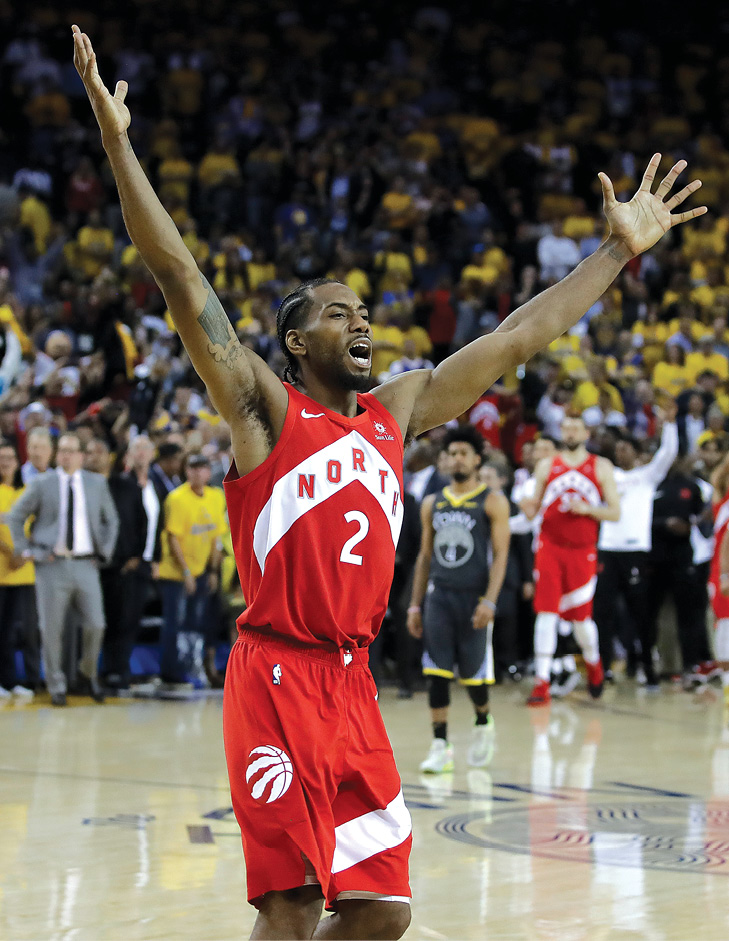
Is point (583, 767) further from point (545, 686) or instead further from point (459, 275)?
point (459, 275)

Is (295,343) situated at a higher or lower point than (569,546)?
higher

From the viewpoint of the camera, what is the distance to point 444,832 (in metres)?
6.76

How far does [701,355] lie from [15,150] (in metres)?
9.81

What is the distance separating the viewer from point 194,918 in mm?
5215

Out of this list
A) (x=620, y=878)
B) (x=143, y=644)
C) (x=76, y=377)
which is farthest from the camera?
(x=76, y=377)

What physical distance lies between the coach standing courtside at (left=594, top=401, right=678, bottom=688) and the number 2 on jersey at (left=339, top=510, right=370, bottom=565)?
10025 mm

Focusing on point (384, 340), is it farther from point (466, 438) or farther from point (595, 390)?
point (466, 438)

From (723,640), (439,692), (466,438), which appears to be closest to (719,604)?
(723,640)

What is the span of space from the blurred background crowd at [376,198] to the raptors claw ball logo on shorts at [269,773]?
8709mm

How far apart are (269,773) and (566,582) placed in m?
8.89

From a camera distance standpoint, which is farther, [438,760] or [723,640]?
[723,640]

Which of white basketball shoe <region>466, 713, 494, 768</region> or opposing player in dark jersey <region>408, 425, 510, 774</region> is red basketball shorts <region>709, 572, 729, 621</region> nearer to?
opposing player in dark jersey <region>408, 425, 510, 774</region>

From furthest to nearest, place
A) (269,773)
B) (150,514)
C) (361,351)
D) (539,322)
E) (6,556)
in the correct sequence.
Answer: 1. (150,514)
2. (6,556)
3. (539,322)
4. (361,351)
5. (269,773)

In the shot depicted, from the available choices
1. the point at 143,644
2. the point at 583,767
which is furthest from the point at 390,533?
the point at 143,644
